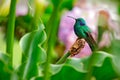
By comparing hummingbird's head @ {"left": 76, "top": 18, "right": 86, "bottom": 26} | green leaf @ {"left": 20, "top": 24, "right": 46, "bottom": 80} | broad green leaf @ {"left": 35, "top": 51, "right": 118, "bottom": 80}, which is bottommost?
broad green leaf @ {"left": 35, "top": 51, "right": 118, "bottom": 80}

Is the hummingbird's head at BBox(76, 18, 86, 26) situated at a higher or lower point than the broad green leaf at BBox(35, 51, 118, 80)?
higher

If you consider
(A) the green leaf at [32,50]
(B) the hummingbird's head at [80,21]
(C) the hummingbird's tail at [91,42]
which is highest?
(B) the hummingbird's head at [80,21]

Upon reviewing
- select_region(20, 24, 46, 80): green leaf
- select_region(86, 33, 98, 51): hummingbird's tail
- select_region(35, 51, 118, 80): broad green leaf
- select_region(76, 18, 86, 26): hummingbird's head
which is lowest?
select_region(35, 51, 118, 80): broad green leaf

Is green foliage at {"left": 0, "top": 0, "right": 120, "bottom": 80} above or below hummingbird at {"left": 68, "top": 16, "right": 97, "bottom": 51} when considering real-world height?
below

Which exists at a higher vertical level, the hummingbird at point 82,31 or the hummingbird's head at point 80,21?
the hummingbird's head at point 80,21

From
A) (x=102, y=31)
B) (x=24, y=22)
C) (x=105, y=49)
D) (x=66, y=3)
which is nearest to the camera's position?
(x=102, y=31)

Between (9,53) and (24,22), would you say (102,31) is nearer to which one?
(9,53)

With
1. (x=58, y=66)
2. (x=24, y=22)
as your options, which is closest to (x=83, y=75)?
(x=58, y=66)

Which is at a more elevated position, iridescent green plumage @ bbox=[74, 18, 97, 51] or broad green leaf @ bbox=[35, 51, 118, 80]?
iridescent green plumage @ bbox=[74, 18, 97, 51]
